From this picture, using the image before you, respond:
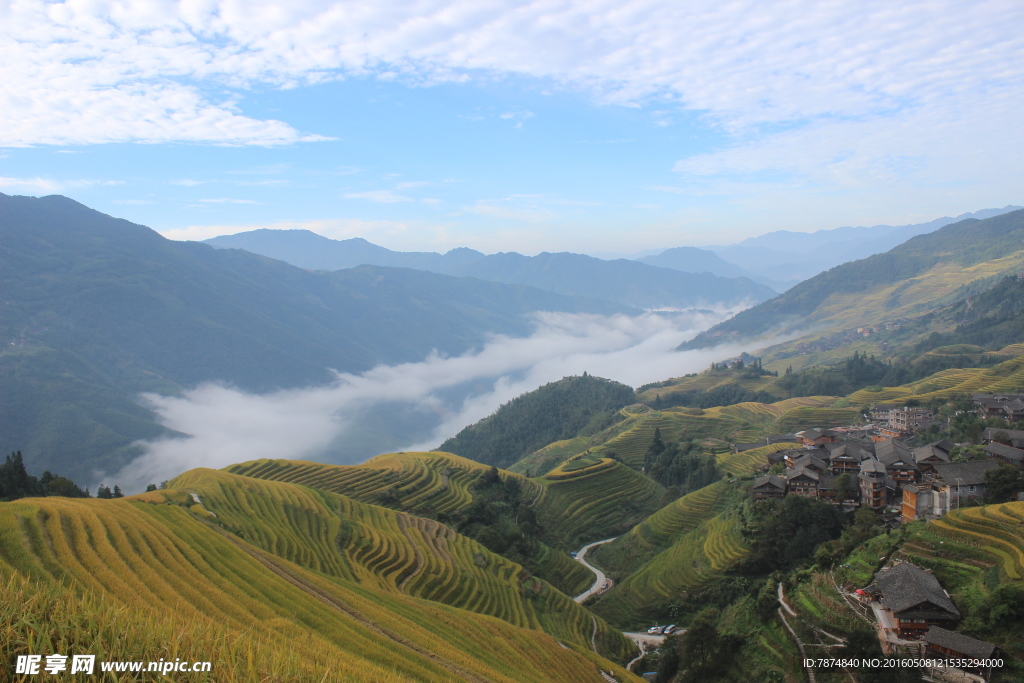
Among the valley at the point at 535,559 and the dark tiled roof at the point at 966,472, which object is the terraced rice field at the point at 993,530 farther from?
the dark tiled roof at the point at 966,472

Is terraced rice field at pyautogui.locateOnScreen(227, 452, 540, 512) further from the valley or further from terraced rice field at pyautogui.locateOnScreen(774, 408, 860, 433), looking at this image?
terraced rice field at pyautogui.locateOnScreen(774, 408, 860, 433)

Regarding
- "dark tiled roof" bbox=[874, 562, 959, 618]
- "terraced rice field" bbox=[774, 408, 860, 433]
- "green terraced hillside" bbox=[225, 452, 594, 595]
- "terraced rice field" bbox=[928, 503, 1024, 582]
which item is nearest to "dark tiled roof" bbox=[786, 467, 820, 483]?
"terraced rice field" bbox=[928, 503, 1024, 582]

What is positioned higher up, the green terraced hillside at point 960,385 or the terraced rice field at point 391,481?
the green terraced hillside at point 960,385

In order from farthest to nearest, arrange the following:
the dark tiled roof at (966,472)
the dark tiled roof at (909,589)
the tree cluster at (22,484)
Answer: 1. the tree cluster at (22,484)
2. the dark tiled roof at (966,472)
3. the dark tiled roof at (909,589)

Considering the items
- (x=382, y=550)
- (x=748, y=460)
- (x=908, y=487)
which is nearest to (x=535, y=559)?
(x=382, y=550)

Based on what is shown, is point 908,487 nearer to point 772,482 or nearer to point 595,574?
point 772,482

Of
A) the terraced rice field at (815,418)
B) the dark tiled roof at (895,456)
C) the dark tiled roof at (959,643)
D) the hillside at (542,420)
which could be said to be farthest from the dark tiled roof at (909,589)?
the hillside at (542,420)
